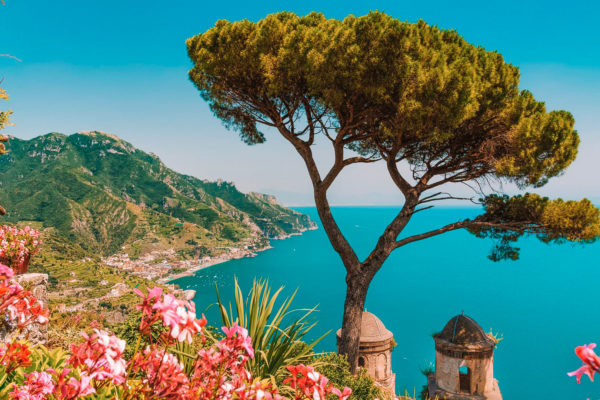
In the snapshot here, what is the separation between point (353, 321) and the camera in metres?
5.58

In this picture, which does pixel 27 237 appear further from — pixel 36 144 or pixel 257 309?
pixel 36 144

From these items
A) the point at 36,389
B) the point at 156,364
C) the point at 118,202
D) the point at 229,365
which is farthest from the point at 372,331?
the point at 118,202

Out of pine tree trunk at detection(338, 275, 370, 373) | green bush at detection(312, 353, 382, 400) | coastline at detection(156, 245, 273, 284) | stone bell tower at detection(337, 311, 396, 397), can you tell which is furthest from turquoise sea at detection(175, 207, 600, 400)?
green bush at detection(312, 353, 382, 400)

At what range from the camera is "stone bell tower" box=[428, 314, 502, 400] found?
21.7 feet

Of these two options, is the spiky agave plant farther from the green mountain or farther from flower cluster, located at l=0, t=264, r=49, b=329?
the green mountain

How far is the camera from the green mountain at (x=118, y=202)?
87.6m

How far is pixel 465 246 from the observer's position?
368 feet

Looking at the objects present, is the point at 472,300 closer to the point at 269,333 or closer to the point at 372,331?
the point at 372,331

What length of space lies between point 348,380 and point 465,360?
428 centimetres

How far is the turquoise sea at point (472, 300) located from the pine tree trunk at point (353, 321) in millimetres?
19389

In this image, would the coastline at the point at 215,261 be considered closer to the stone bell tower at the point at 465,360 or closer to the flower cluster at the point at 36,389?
the stone bell tower at the point at 465,360

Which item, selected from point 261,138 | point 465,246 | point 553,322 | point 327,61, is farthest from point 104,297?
point 465,246

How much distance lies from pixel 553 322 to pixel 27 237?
6315 cm

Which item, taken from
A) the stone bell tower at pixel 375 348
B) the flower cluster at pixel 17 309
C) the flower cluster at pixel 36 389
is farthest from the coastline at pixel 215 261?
the flower cluster at pixel 36 389
